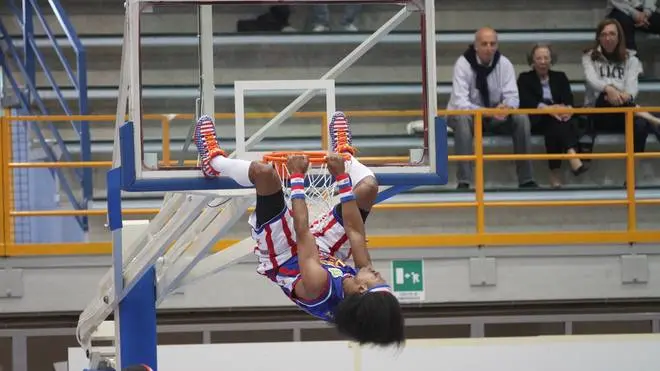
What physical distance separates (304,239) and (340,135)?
597 mm

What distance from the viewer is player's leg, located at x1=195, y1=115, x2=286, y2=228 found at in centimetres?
524

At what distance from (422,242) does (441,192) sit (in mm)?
475

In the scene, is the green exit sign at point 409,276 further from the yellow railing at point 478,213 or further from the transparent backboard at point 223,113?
the transparent backboard at point 223,113

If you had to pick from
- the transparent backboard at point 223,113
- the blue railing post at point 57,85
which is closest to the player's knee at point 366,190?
the transparent backboard at point 223,113

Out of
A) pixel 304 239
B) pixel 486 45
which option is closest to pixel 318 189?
pixel 304 239

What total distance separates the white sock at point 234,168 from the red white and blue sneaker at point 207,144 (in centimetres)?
4

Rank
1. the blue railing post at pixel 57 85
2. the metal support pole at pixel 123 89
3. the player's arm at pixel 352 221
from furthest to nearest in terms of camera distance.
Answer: the blue railing post at pixel 57 85 → the metal support pole at pixel 123 89 → the player's arm at pixel 352 221

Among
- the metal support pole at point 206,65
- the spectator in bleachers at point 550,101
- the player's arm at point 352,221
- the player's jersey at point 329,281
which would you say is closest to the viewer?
the player's arm at point 352,221

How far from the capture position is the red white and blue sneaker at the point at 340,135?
567 cm

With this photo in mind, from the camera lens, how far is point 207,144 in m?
5.54

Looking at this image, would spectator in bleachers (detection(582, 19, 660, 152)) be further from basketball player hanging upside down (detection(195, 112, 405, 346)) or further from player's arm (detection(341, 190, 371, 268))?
player's arm (detection(341, 190, 371, 268))

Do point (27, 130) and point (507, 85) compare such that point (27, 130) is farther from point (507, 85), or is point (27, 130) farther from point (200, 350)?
point (507, 85)

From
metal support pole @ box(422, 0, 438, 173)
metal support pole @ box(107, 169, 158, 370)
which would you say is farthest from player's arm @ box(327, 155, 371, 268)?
metal support pole @ box(107, 169, 158, 370)

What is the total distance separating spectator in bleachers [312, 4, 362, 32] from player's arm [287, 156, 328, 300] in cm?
97
